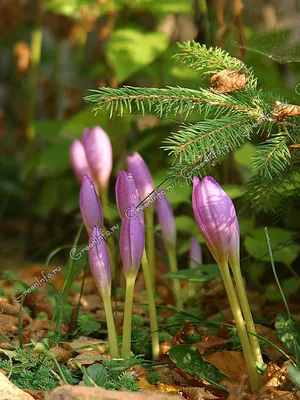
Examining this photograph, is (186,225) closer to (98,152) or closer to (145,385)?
(98,152)

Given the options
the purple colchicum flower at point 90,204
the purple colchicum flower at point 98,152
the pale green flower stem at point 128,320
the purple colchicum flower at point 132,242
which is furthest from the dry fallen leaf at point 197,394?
the purple colchicum flower at point 98,152

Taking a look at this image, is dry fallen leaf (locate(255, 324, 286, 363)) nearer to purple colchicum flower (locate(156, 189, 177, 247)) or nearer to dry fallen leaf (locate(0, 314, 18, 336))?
purple colchicum flower (locate(156, 189, 177, 247))

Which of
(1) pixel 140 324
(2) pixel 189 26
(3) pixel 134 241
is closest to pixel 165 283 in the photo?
(1) pixel 140 324

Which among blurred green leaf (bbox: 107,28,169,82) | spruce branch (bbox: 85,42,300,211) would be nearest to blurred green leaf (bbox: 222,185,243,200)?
spruce branch (bbox: 85,42,300,211)

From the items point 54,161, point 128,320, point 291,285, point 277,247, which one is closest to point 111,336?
point 128,320

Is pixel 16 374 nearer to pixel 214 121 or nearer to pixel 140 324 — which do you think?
pixel 140 324

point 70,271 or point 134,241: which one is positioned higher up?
point 134,241
